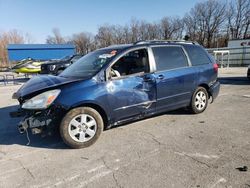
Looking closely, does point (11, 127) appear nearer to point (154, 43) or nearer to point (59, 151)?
point (59, 151)

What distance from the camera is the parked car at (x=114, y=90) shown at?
3.76 metres

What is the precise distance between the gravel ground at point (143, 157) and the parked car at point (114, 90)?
359 mm

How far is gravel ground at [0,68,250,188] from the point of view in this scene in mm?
2895

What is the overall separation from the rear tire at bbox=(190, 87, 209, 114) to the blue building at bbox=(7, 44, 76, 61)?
107 ft

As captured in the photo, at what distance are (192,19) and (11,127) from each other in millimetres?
68033

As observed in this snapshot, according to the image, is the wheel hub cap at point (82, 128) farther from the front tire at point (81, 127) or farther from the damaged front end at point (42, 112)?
the damaged front end at point (42, 112)

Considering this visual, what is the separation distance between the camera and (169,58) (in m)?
5.04

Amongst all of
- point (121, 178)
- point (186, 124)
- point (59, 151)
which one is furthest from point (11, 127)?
point (186, 124)

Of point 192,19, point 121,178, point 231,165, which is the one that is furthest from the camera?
point 192,19

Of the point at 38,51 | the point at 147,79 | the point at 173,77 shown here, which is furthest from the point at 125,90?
the point at 38,51

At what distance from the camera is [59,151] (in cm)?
383

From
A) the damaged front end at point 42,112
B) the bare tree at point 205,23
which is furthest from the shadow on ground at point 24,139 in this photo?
the bare tree at point 205,23

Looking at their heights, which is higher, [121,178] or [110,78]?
[110,78]

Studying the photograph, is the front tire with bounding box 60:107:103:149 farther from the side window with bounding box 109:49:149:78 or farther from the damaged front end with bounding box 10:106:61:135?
the side window with bounding box 109:49:149:78
